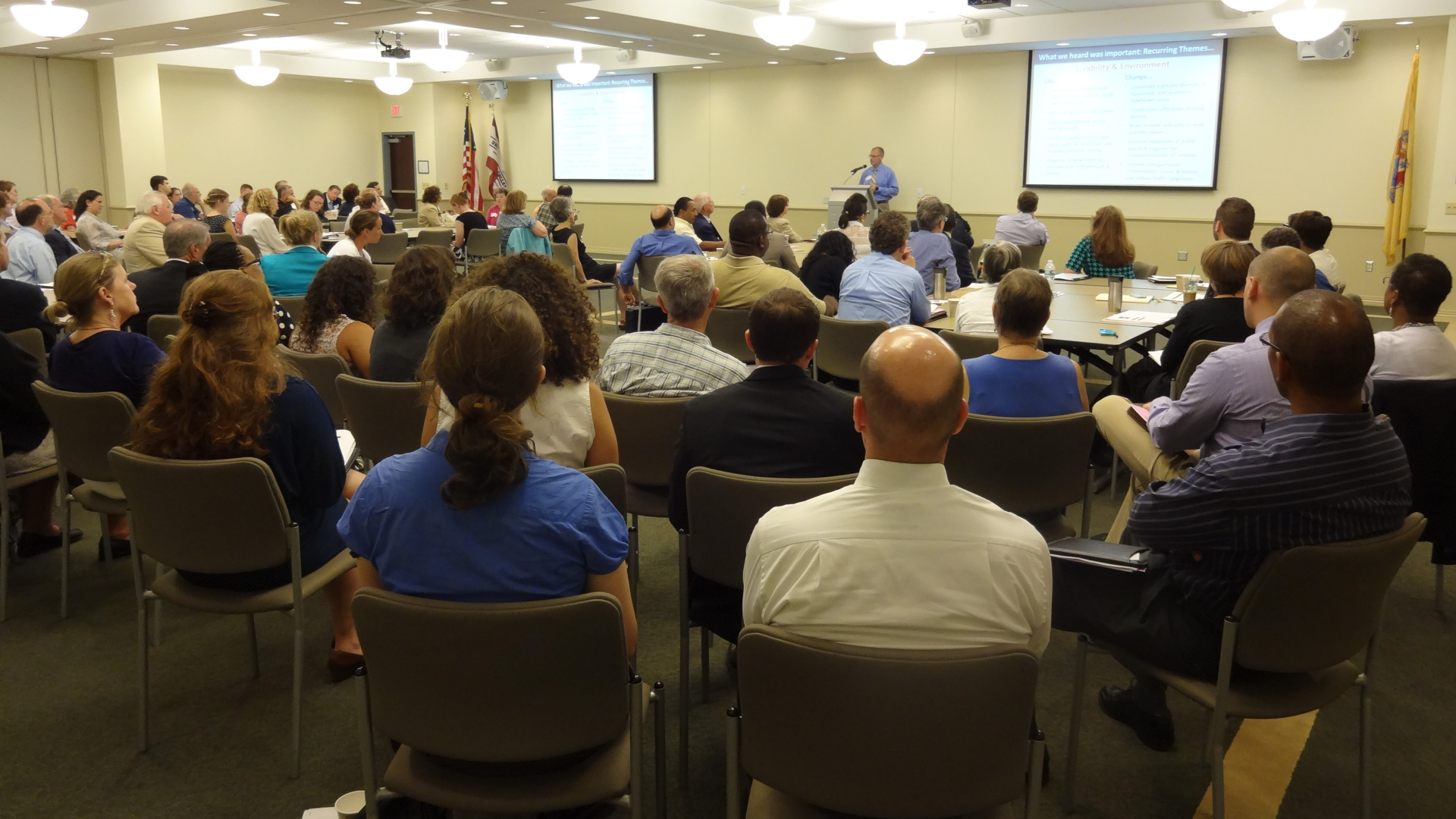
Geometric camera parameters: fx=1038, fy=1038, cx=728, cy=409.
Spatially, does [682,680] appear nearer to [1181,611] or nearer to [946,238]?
[1181,611]

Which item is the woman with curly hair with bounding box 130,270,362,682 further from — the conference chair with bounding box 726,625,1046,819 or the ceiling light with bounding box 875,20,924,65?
the ceiling light with bounding box 875,20,924,65

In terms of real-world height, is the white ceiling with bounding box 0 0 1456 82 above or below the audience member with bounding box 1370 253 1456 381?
above

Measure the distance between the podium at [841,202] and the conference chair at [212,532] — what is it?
34.6 feet

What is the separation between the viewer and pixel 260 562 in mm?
2629

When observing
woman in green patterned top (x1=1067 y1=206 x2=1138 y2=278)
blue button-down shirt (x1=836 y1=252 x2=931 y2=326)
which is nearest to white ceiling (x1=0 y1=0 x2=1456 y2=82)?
woman in green patterned top (x1=1067 y1=206 x2=1138 y2=278)

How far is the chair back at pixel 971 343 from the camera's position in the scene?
4430 millimetres

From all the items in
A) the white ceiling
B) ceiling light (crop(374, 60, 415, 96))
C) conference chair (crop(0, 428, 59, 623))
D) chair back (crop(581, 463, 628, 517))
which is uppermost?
the white ceiling

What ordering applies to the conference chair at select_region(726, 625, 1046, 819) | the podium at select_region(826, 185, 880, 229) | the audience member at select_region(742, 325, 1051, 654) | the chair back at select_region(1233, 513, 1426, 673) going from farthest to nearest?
the podium at select_region(826, 185, 880, 229) → the chair back at select_region(1233, 513, 1426, 673) → the audience member at select_region(742, 325, 1051, 654) → the conference chair at select_region(726, 625, 1046, 819)

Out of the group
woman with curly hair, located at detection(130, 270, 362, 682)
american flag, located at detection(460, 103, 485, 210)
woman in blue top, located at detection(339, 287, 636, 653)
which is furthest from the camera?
american flag, located at detection(460, 103, 485, 210)

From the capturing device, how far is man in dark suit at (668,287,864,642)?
2533 millimetres

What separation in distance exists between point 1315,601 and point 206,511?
8.13 feet

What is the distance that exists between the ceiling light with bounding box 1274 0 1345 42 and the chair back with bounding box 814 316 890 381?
502cm

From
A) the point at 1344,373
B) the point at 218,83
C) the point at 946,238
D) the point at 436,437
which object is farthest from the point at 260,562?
the point at 218,83

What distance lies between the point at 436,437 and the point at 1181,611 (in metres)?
1.63
